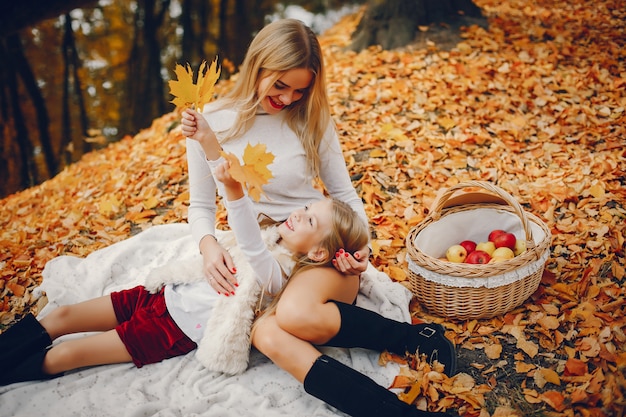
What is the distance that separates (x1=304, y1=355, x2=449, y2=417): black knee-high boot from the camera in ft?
6.54

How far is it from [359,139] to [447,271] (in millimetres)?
2171

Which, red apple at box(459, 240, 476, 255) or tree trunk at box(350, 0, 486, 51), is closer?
red apple at box(459, 240, 476, 255)

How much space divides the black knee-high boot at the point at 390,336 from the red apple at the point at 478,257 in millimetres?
400

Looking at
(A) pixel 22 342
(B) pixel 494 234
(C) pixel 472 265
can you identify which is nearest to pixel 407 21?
(B) pixel 494 234

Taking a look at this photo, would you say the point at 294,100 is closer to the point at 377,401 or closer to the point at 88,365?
the point at 377,401

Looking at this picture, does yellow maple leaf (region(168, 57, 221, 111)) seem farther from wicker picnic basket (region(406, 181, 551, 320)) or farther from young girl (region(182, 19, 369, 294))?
wicker picnic basket (region(406, 181, 551, 320))

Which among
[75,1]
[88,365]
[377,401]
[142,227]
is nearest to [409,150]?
[142,227]

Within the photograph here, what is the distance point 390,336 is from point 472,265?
20.0 inches

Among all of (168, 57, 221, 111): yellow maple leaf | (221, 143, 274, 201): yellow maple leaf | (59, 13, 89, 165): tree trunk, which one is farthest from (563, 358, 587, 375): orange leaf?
(59, 13, 89, 165): tree trunk

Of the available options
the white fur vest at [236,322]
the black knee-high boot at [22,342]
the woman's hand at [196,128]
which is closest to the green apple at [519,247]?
the white fur vest at [236,322]

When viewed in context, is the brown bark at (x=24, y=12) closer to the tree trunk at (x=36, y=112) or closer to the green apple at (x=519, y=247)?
the tree trunk at (x=36, y=112)

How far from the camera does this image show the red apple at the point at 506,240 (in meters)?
2.75

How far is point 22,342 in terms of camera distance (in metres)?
2.28

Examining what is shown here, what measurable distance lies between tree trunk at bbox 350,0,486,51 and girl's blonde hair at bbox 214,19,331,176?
3.34 meters
